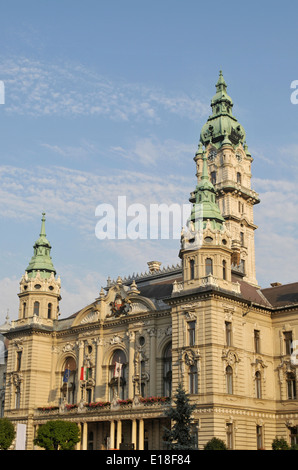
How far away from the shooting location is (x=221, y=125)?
104 meters

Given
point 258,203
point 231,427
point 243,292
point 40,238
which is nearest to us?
point 231,427

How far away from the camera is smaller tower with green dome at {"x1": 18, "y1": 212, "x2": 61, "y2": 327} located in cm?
8462

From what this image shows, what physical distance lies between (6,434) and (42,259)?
2348cm

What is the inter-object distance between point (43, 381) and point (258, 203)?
147ft

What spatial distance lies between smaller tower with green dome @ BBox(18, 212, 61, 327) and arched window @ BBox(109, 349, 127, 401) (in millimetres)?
Result: 12585

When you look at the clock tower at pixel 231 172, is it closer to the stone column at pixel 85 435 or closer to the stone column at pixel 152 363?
the stone column at pixel 152 363

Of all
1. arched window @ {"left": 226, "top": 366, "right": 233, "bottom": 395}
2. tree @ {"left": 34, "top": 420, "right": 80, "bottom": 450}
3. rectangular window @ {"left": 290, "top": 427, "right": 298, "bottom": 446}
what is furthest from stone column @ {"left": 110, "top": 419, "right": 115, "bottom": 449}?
rectangular window @ {"left": 290, "top": 427, "right": 298, "bottom": 446}

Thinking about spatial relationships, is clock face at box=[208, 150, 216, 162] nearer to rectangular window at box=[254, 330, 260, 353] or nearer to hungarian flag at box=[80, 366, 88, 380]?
rectangular window at box=[254, 330, 260, 353]

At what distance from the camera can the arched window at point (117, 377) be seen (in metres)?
72.9

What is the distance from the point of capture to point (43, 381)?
265 ft
